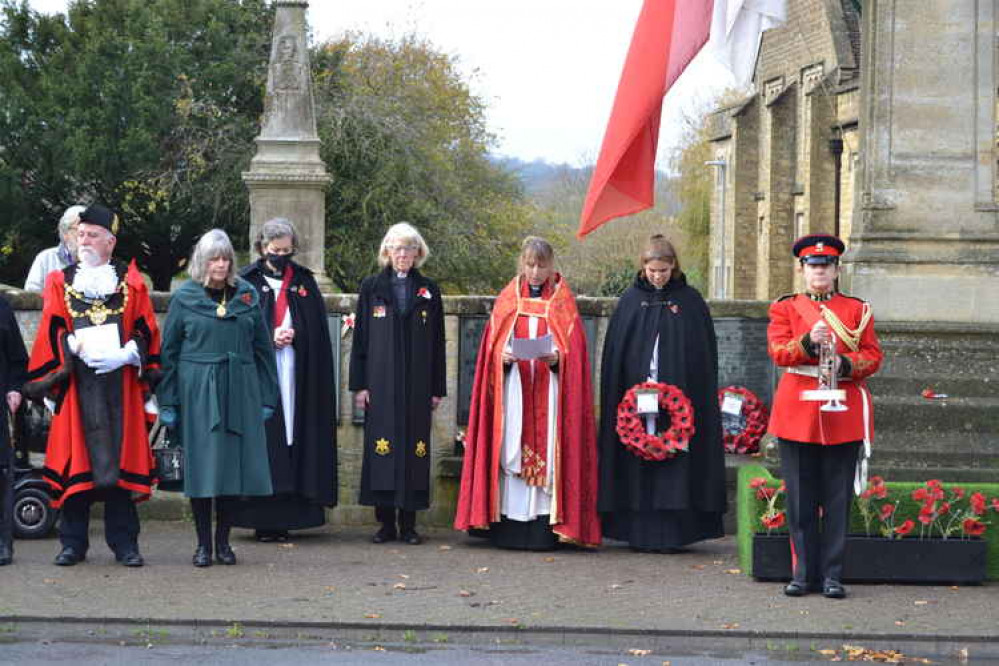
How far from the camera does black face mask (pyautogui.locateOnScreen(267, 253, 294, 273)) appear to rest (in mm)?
11359

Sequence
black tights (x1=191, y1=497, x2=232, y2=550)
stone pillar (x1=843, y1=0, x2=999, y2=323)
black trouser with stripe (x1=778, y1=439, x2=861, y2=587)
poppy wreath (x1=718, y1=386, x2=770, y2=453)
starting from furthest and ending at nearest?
1. poppy wreath (x1=718, y1=386, x2=770, y2=453)
2. stone pillar (x1=843, y1=0, x2=999, y2=323)
3. black tights (x1=191, y1=497, x2=232, y2=550)
4. black trouser with stripe (x1=778, y1=439, x2=861, y2=587)

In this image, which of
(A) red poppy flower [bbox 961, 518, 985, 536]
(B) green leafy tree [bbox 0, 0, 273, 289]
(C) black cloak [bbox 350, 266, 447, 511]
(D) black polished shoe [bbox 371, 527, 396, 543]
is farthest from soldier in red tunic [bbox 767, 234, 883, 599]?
(B) green leafy tree [bbox 0, 0, 273, 289]

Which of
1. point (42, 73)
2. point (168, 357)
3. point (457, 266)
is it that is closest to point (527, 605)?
point (168, 357)

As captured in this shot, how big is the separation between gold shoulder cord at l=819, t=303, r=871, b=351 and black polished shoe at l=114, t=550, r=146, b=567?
4108 mm

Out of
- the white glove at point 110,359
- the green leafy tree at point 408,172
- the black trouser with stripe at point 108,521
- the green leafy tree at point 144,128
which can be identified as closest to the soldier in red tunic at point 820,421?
the white glove at point 110,359

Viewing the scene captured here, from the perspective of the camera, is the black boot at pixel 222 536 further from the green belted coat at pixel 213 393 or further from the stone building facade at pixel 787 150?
the stone building facade at pixel 787 150

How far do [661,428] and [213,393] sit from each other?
2.87m

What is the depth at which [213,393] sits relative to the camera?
1014 centimetres

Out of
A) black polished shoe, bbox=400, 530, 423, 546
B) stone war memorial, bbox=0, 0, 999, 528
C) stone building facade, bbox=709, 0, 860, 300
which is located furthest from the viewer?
stone building facade, bbox=709, 0, 860, 300

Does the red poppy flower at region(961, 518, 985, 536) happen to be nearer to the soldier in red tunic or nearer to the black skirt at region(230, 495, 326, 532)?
the soldier in red tunic

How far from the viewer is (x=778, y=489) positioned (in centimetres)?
987

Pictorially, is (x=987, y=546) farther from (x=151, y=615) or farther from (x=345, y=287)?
(x=345, y=287)

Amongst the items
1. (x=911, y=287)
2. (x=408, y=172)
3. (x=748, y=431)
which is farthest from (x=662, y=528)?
(x=408, y=172)

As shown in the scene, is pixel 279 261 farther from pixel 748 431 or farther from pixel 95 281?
pixel 748 431
